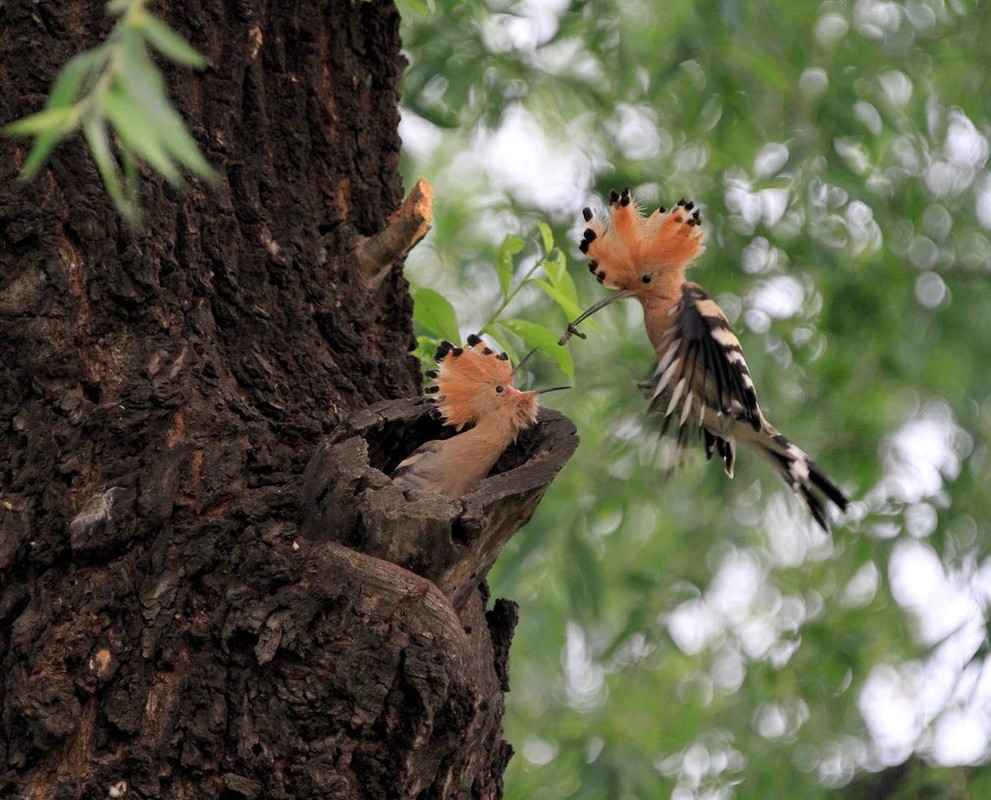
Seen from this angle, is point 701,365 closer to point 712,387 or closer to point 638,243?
point 712,387

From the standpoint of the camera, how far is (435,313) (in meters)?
3.27

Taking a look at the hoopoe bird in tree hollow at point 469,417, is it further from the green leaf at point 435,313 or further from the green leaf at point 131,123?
the green leaf at point 131,123

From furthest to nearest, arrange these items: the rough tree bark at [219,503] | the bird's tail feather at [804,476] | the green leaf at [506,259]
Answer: the bird's tail feather at [804,476] < the green leaf at [506,259] < the rough tree bark at [219,503]

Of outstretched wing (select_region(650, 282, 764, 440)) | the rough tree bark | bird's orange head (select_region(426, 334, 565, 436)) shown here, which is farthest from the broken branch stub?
outstretched wing (select_region(650, 282, 764, 440))

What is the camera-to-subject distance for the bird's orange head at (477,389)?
2.91 meters

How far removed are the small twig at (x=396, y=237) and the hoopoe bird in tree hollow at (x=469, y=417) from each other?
32 centimetres

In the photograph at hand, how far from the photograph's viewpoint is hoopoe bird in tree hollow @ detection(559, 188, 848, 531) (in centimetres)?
357

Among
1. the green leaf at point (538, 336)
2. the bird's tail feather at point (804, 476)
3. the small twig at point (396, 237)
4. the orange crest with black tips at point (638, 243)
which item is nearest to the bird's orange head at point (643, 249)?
the orange crest with black tips at point (638, 243)

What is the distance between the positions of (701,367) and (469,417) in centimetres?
90

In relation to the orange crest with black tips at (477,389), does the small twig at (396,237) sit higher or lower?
higher

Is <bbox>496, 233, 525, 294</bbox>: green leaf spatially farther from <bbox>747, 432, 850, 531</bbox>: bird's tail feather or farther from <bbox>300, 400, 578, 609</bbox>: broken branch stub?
<bbox>747, 432, 850, 531</bbox>: bird's tail feather

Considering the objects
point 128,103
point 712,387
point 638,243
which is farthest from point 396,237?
point 128,103

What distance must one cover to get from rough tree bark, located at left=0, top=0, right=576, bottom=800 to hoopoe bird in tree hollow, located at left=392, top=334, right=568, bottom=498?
0.20 feet

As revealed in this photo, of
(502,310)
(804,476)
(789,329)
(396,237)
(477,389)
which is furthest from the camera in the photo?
(789,329)
